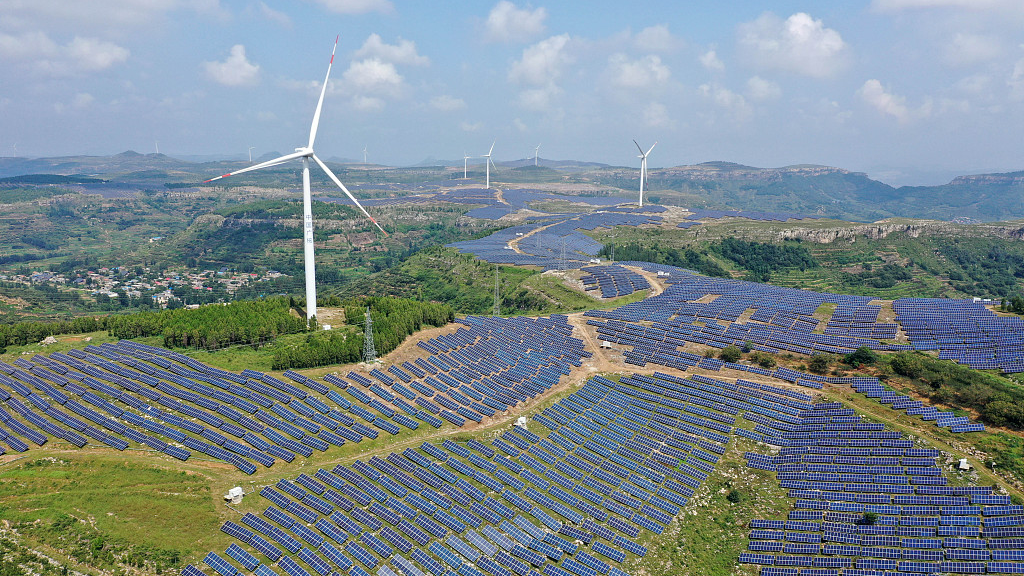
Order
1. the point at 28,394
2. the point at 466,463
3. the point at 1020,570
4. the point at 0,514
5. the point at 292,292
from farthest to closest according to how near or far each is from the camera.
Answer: the point at 292,292
the point at 28,394
the point at 466,463
the point at 0,514
the point at 1020,570

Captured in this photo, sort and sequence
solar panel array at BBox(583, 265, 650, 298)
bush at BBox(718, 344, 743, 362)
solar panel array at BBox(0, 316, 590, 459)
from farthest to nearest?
solar panel array at BBox(583, 265, 650, 298) < bush at BBox(718, 344, 743, 362) < solar panel array at BBox(0, 316, 590, 459)

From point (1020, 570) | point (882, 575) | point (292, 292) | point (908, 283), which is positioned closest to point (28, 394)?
point (882, 575)

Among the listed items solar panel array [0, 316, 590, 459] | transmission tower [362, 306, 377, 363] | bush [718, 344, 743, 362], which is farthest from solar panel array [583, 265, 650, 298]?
transmission tower [362, 306, 377, 363]

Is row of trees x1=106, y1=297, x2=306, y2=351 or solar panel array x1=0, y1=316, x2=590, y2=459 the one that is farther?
row of trees x1=106, y1=297, x2=306, y2=351

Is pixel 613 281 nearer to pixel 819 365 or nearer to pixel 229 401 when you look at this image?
pixel 819 365

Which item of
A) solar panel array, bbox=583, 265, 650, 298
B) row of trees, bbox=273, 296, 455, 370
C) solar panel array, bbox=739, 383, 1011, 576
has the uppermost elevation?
solar panel array, bbox=583, 265, 650, 298

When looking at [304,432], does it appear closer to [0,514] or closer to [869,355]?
[0,514]

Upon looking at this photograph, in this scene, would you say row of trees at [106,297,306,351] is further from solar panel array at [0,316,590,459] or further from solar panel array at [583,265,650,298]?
solar panel array at [583,265,650,298]

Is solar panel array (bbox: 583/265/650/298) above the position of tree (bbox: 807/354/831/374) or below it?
above

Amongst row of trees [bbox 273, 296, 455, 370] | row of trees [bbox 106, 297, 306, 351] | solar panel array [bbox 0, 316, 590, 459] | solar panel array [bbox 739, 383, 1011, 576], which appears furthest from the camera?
row of trees [bbox 106, 297, 306, 351]
